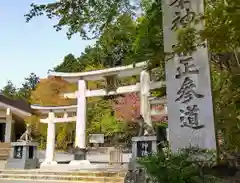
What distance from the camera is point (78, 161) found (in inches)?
571

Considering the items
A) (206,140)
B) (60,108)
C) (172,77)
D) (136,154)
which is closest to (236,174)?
(206,140)

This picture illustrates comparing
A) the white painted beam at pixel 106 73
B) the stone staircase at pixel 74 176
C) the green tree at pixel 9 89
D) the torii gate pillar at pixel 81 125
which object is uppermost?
the green tree at pixel 9 89

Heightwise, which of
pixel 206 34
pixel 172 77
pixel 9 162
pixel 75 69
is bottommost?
pixel 9 162

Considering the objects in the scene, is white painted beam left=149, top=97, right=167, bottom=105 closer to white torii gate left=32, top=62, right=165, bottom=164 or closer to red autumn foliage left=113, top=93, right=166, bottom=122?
white torii gate left=32, top=62, right=165, bottom=164

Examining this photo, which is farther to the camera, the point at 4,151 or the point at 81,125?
the point at 4,151

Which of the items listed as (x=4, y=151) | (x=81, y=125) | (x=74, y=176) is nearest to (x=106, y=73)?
(x=81, y=125)

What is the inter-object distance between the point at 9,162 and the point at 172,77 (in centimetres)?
1049

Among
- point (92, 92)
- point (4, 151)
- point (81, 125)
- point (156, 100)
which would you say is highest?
point (92, 92)

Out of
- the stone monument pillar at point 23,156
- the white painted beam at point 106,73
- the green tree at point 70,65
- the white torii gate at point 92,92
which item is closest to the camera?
the white torii gate at point 92,92

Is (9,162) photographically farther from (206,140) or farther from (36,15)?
(206,140)

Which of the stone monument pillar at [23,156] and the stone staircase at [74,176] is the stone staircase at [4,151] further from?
the stone staircase at [74,176]

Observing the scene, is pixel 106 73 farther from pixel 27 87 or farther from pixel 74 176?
pixel 27 87

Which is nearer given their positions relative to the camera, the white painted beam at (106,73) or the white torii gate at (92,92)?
the white torii gate at (92,92)

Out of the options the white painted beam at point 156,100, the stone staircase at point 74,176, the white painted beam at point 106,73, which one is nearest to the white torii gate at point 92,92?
the white painted beam at point 106,73
